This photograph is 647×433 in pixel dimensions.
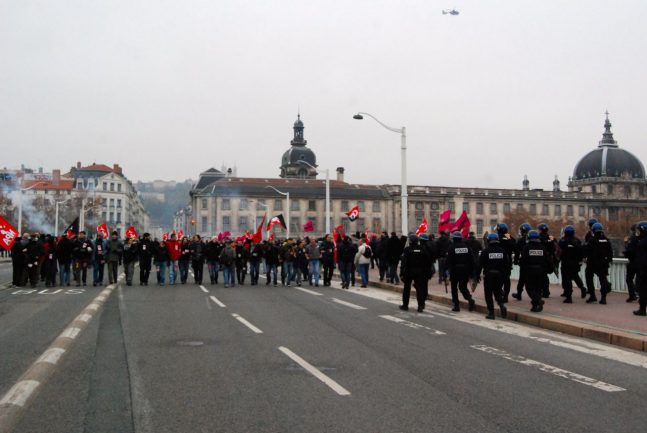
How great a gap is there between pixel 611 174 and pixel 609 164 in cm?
282

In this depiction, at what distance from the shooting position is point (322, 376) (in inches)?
294

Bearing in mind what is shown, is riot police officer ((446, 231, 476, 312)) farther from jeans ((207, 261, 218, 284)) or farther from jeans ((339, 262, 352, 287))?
jeans ((207, 261, 218, 284))

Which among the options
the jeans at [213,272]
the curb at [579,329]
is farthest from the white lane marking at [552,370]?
the jeans at [213,272]

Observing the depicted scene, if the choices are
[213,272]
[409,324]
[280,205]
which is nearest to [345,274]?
[213,272]

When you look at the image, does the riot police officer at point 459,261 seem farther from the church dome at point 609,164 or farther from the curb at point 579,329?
the church dome at point 609,164

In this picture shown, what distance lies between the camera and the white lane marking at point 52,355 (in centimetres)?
819

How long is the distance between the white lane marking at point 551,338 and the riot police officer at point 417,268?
0.62m

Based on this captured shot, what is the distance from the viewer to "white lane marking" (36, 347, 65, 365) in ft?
26.9

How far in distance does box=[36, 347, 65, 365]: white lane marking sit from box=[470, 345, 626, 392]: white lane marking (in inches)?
241

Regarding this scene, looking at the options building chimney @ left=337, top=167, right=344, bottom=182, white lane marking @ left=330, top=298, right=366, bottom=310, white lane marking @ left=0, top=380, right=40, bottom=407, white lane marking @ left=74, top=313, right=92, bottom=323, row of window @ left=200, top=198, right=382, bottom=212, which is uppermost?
building chimney @ left=337, top=167, right=344, bottom=182

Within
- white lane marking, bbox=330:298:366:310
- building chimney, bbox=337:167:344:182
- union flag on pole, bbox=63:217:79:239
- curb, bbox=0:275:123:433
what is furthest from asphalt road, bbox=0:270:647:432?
building chimney, bbox=337:167:344:182

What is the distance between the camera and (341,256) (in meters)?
22.9

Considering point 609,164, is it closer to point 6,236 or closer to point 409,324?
point 6,236

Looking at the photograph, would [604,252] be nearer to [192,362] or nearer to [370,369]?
[370,369]
